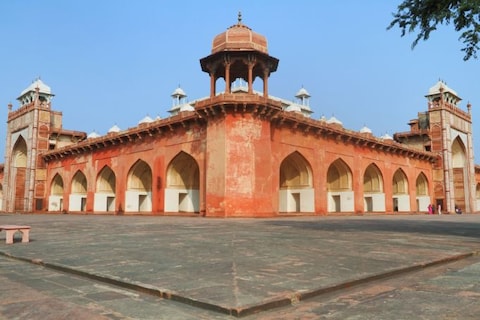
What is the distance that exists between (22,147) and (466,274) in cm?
4215

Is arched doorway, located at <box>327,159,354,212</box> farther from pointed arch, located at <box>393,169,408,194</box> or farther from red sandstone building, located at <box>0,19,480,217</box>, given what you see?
pointed arch, located at <box>393,169,408,194</box>

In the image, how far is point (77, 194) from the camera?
3300 cm

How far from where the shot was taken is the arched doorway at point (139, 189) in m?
26.0

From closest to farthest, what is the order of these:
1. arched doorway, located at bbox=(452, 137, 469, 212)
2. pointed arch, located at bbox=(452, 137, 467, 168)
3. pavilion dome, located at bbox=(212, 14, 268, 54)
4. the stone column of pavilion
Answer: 1. the stone column of pavilion
2. pavilion dome, located at bbox=(212, 14, 268, 54)
3. arched doorway, located at bbox=(452, 137, 469, 212)
4. pointed arch, located at bbox=(452, 137, 467, 168)

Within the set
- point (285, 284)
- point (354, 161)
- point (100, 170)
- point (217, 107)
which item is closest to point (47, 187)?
point (100, 170)

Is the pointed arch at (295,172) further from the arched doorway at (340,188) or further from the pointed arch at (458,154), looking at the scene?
the pointed arch at (458,154)

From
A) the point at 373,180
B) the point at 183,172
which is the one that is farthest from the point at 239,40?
the point at 373,180

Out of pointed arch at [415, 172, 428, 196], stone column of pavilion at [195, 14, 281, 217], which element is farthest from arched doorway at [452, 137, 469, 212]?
stone column of pavilion at [195, 14, 281, 217]

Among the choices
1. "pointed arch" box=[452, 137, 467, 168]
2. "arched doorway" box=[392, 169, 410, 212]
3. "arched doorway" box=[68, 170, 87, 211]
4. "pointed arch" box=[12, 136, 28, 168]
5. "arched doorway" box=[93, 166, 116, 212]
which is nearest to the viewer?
"arched doorway" box=[93, 166, 116, 212]

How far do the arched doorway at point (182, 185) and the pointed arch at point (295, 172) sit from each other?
537cm

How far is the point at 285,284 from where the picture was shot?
Answer: 139 inches

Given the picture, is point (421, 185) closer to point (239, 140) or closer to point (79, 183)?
point (239, 140)

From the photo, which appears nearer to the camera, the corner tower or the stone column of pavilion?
the stone column of pavilion

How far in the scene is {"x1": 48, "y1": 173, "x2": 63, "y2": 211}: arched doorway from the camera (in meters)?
35.5
